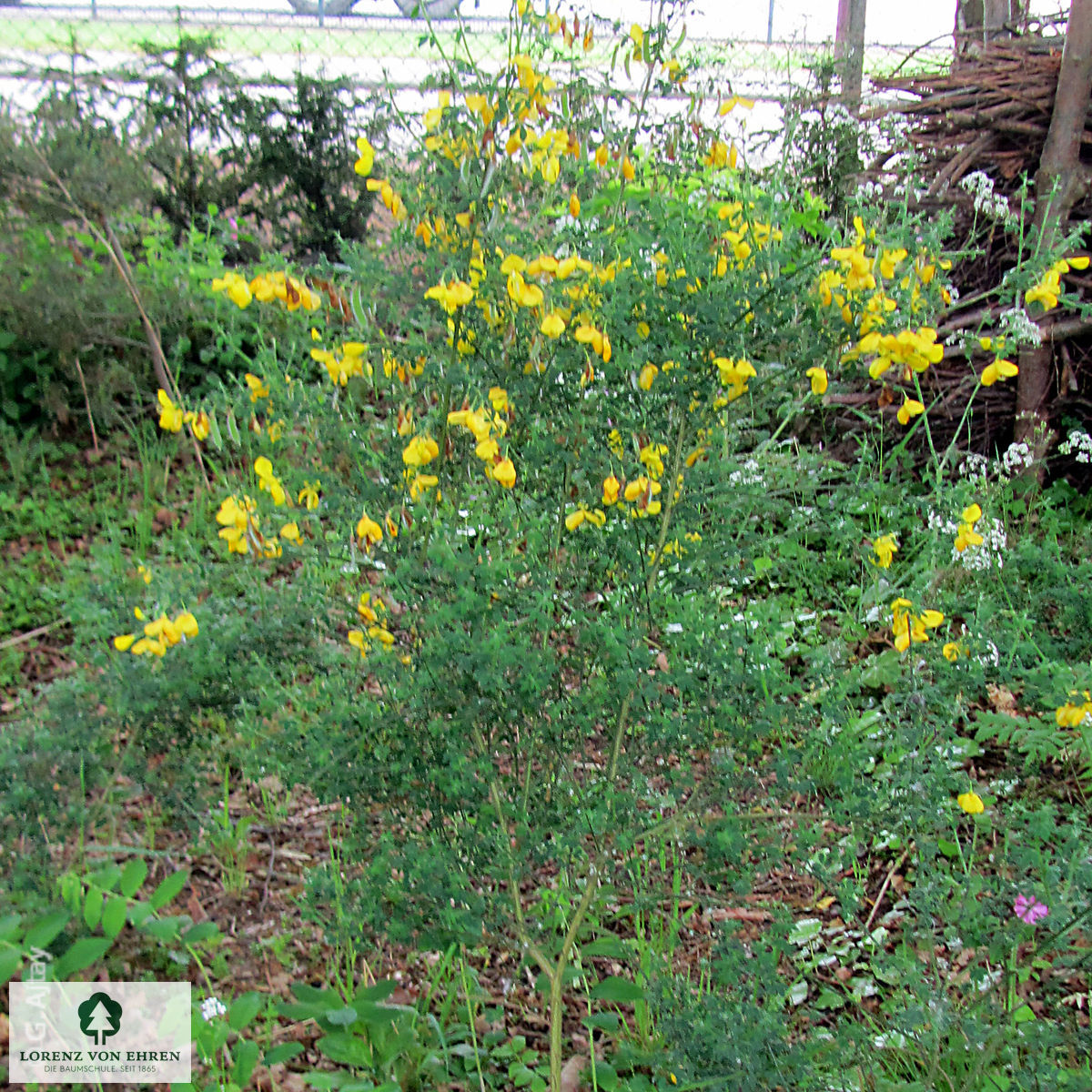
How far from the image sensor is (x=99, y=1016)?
1.70m

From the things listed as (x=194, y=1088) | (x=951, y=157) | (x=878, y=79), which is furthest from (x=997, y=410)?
(x=194, y=1088)

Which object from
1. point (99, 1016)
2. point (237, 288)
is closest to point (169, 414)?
point (237, 288)

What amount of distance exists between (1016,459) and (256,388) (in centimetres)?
244

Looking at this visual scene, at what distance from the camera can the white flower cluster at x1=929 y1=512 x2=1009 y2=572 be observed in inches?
95.5

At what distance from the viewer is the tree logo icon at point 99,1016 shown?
5.46ft

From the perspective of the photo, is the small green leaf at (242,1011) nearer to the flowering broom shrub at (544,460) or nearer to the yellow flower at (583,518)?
the flowering broom shrub at (544,460)

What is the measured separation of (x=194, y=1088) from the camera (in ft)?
4.91

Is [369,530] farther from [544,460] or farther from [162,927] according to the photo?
[162,927]

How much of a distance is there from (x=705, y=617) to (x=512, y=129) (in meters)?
0.75

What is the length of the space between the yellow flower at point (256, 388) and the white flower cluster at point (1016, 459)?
2.36 m

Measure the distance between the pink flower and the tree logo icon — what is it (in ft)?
4.71

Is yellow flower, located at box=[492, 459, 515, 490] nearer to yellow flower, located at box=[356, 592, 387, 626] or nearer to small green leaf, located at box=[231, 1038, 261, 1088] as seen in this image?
yellow flower, located at box=[356, 592, 387, 626]

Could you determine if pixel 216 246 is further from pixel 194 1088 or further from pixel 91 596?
pixel 194 1088

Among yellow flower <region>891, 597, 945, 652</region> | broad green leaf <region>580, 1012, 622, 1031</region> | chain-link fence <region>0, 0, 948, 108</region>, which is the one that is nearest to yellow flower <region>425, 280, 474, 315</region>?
yellow flower <region>891, 597, 945, 652</region>
